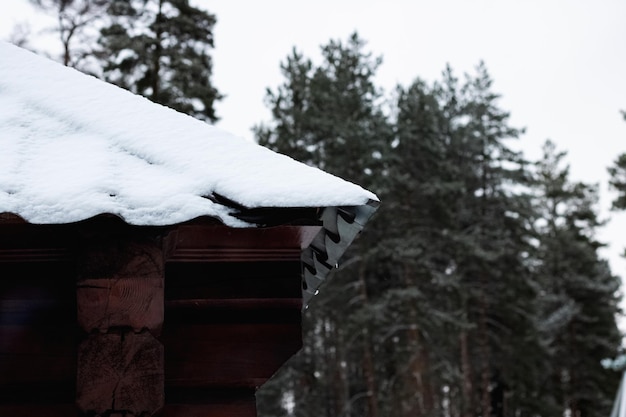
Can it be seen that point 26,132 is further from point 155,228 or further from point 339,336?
point 339,336

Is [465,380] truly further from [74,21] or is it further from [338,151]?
[74,21]

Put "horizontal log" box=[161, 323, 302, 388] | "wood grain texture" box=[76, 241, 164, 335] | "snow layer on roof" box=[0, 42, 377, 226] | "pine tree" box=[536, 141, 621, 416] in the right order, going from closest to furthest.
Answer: "snow layer on roof" box=[0, 42, 377, 226], "wood grain texture" box=[76, 241, 164, 335], "horizontal log" box=[161, 323, 302, 388], "pine tree" box=[536, 141, 621, 416]

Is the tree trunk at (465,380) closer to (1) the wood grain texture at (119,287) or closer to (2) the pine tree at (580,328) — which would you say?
(2) the pine tree at (580,328)

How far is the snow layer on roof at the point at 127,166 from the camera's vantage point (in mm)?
2318

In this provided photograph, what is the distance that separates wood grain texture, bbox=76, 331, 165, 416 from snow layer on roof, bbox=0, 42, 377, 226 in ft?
1.53

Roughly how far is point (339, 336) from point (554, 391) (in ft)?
44.2

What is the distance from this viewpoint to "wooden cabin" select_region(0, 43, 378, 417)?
94.5 inches

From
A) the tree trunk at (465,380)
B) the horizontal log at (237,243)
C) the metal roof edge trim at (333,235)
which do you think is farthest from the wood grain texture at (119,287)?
the tree trunk at (465,380)

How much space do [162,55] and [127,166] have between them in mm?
15698

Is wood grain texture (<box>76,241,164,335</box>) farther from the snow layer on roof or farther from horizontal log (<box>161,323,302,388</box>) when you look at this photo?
horizontal log (<box>161,323,302,388</box>)

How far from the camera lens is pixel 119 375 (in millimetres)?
2424

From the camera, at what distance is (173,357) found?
2805 mm

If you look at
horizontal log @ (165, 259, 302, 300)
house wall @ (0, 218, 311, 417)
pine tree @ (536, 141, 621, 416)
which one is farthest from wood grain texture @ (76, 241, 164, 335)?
pine tree @ (536, 141, 621, 416)

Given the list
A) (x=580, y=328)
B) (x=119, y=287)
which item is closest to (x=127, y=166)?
(x=119, y=287)
